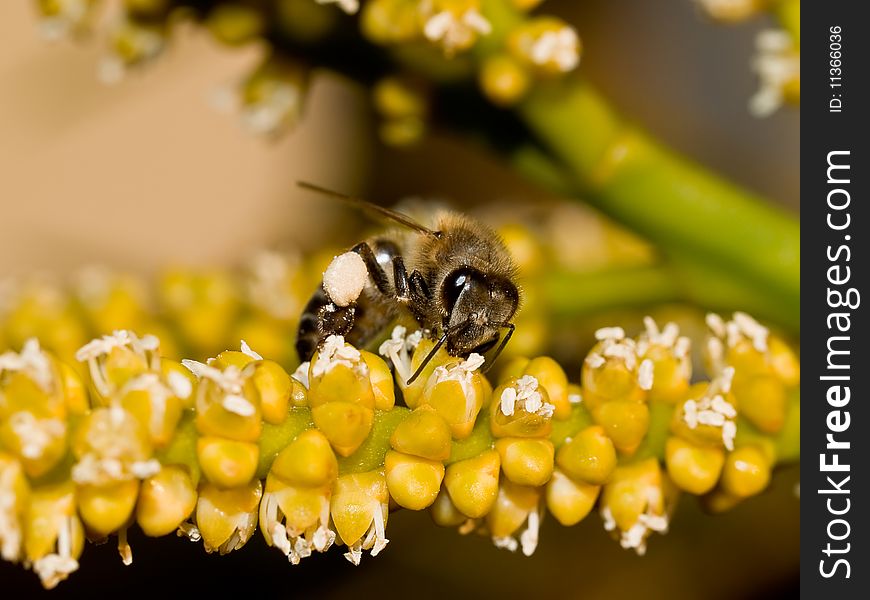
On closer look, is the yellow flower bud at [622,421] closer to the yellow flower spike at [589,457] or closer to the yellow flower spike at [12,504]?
the yellow flower spike at [589,457]

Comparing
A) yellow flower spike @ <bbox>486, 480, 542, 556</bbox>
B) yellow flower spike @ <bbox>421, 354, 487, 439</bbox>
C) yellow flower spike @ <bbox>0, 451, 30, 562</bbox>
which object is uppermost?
yellow flower spike @ <bbox>0, 451, 30, 562</bbox>

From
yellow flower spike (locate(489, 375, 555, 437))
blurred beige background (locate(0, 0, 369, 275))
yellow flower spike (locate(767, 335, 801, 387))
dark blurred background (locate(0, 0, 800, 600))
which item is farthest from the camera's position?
blurred beige background (locate(0, 0, 369, 275))

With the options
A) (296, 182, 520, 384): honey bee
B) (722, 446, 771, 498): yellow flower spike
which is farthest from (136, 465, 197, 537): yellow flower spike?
(722, 446, 771, 498): yellow flower spike

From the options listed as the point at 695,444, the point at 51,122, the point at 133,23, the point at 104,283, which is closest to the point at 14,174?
the point at 51,122

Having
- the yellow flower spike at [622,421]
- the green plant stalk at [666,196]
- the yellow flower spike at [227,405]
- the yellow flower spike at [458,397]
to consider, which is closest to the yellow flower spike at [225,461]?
the yellow flower spike at [227,405]

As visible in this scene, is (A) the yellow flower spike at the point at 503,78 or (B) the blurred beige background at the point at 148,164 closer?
(A) the yellow flower spike at the point at 503,78

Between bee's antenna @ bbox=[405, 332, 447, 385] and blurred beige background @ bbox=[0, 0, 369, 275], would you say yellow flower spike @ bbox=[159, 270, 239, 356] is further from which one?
blurred beige background @ bbox=[0, 0, 369, 275]
